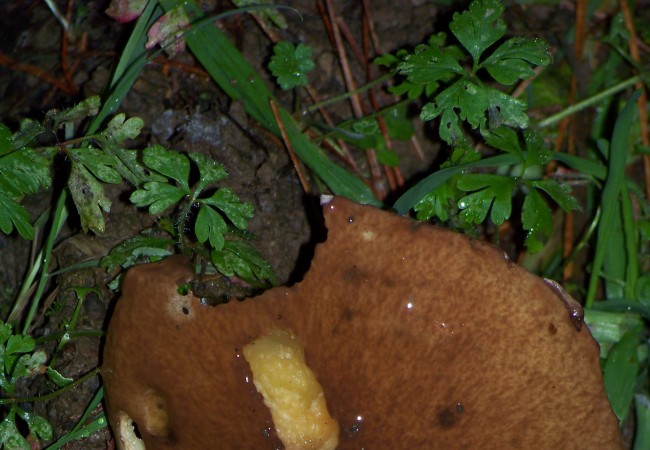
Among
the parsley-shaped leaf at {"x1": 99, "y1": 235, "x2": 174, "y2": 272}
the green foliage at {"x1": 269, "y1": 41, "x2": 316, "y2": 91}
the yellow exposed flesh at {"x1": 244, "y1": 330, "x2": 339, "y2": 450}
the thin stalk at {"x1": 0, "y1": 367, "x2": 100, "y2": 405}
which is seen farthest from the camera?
the green foliage at {"x1": 269, "y1": 41, "x2": 316, "y2": 91}

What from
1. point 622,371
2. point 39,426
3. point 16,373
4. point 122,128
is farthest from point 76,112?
point 622,371

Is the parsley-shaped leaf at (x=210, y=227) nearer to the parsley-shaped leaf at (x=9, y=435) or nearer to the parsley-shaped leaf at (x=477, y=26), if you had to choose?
the parsley-shaped leaf at (x=9, y=435)

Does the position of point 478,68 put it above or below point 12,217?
below

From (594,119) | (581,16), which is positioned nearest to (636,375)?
(594,119)

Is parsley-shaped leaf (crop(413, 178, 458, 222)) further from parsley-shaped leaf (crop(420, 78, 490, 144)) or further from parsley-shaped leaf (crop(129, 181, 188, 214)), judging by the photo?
parsley-shaped leaf (crop(129, 181, 188, 214))

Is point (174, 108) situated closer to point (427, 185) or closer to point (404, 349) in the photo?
point (427, 185)

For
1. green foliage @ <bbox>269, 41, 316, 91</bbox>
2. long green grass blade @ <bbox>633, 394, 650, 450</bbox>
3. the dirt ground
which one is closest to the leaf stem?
the dirt ground

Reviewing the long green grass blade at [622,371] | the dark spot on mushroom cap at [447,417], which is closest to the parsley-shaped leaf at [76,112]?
the dark spot on mushroom cap at [447,417]

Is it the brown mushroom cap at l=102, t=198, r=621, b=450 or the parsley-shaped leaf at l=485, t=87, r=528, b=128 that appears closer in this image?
the brown mushroom cap at l=102, t=198, r=621, b=450
